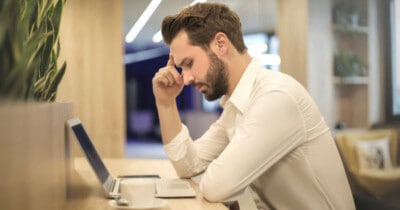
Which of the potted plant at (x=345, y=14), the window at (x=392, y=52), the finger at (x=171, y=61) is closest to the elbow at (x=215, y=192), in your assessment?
the finger at (x=171, y=61)

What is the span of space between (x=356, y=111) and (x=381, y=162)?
961mm

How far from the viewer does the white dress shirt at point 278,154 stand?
1.36 metres

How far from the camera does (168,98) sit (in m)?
1.90

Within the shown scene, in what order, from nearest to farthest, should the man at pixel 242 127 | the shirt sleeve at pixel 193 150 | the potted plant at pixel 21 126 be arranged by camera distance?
the potted plant at pixel 21 126
the man at pixel 242 127
the shirt sleeve at pixel 193 150

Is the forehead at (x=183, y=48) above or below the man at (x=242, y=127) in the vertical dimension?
above

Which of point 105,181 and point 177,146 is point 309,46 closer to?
point 177,146

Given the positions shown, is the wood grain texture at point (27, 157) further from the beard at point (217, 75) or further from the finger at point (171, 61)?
the finger at point (171, 61)

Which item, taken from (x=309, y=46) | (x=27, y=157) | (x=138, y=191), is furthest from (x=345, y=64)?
(x=27, y=157)

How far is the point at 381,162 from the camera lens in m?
4.45

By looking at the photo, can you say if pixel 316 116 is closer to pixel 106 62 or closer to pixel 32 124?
pixel 32 124

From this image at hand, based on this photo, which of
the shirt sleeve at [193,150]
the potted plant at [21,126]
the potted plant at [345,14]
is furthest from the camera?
the potted plant at [345,14]

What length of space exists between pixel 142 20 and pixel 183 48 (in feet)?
9.95

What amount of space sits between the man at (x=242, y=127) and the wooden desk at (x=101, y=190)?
8 cm

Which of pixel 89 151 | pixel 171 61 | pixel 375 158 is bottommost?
pixel 375 158
